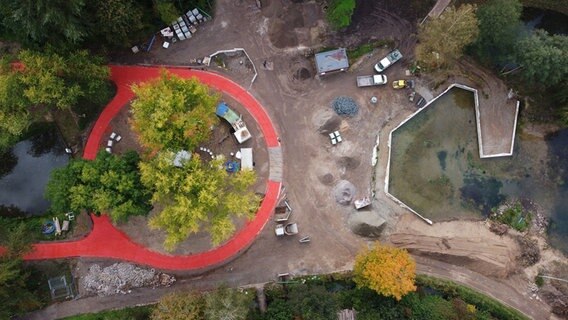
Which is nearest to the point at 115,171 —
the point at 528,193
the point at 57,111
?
the point at 57,111

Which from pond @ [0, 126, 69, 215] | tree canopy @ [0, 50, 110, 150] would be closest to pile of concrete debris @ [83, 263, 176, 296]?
pond @ [0, 126, 69, 215]

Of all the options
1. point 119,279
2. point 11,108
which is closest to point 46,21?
point 11,108

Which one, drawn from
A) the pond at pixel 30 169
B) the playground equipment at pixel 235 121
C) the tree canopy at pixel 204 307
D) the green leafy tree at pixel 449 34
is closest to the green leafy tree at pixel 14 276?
the pond at pixel 30 169

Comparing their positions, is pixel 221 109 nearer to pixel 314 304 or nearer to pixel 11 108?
pixel 11 108

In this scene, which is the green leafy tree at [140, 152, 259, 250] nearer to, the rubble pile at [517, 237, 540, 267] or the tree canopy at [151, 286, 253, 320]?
the tree canopy at [151, 286, 253, 320]

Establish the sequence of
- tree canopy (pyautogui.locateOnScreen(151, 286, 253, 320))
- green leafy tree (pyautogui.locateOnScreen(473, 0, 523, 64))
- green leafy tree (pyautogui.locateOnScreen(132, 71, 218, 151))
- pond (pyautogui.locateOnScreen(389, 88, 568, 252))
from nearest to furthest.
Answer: green leafy tree (pyautogui.locateOnScreen(132, 71, 218, 151)) → tree canopy (pyautogui.locateOnScreen(151, 286, 253, 320)) → green leafy tree (pyautogui.locateOnScreen(473, 0, 523, 64)) → pond (pyautogui.locateOnScreen(389, 88, 568, 252))
